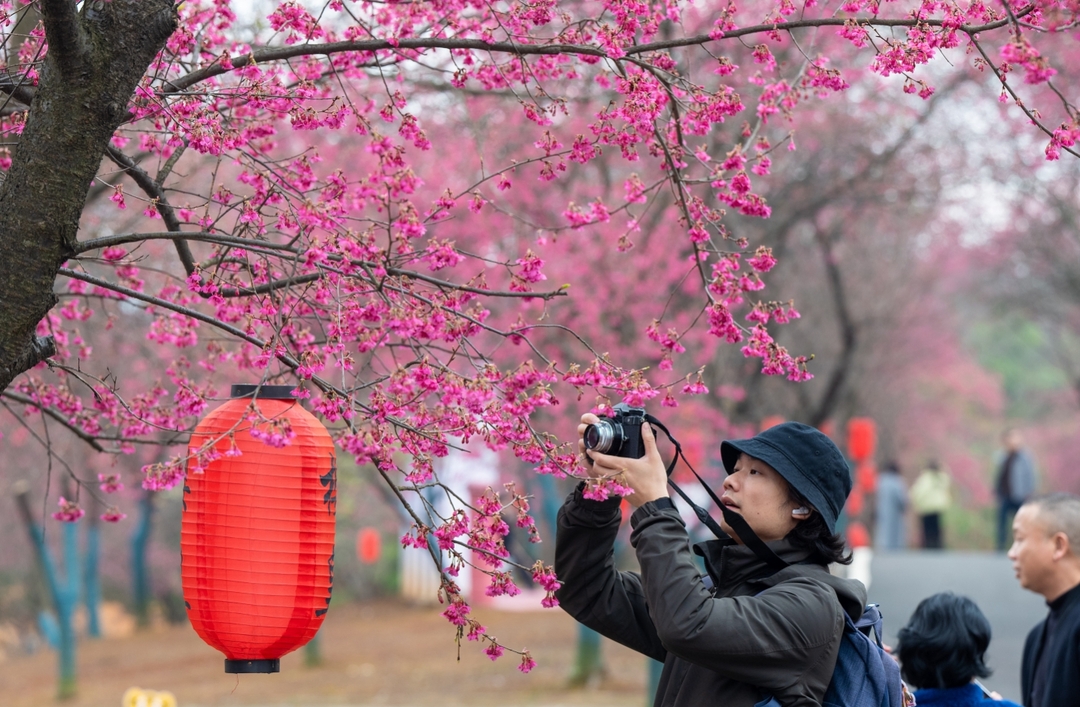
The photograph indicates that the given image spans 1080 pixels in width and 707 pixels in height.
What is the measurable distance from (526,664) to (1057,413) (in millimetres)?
38107

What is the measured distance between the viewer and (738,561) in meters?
2.81

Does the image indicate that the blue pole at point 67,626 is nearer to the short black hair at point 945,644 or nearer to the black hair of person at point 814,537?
the short black hair at point 945,644

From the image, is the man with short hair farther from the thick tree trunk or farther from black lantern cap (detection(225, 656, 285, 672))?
the thick tree trunk

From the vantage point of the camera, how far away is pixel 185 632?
20.9 metres

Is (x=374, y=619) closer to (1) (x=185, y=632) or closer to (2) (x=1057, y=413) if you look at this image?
(1) (x=185, y=632)

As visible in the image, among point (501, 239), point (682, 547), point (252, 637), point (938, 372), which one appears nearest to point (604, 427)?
point (682, 547)

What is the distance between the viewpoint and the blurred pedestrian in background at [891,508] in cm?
1880

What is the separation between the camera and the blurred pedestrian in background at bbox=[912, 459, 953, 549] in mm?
18906

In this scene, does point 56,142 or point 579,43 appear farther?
point 579,43

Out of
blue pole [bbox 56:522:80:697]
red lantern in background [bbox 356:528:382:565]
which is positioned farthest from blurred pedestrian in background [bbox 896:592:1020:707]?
red lantern in background [bbox 356:528:382:565]

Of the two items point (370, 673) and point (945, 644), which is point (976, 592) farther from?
point (945, 644)

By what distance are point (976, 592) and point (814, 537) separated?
12.2 metres

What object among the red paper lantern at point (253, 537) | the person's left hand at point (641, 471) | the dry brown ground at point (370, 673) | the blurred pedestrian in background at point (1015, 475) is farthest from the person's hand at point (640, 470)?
the blurred pedestrian in background at point (1015, 475)

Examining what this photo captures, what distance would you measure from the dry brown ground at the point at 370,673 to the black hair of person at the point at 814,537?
341 inches
